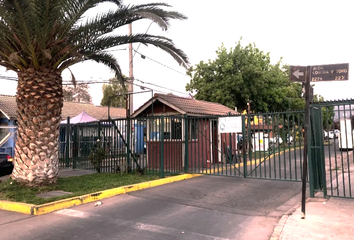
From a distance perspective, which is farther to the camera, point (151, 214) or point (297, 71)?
point (151, 214)

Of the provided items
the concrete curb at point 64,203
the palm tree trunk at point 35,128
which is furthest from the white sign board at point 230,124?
the palm tree trunk at point 35,128

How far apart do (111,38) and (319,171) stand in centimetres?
682

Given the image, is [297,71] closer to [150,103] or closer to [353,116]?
[353,116]

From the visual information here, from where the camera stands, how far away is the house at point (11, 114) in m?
15.1

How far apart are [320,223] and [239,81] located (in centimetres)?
1666

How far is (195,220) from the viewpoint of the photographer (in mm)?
5570

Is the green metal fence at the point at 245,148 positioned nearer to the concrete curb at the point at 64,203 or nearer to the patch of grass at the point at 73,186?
the patch of grass at the point at 73,186

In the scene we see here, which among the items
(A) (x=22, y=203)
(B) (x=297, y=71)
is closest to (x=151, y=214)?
(A) (x=22, y=203)

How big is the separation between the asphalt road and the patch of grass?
631 millimetres

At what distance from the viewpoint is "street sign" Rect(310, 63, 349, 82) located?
5309 mm

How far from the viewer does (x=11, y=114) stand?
16.5 metres

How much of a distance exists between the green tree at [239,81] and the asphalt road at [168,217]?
13.8 metres

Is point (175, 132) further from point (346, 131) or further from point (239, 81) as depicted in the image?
point (239, 81)

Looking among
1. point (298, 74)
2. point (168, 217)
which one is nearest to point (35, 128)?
point (168, 217)
